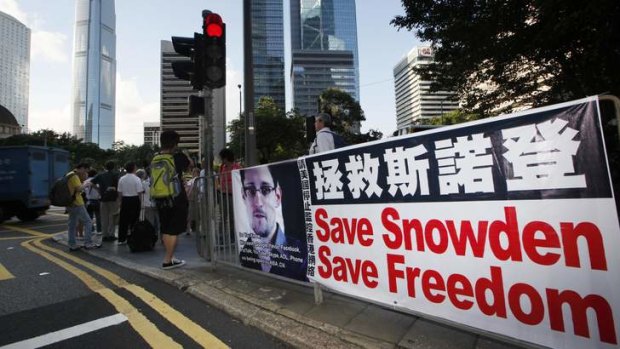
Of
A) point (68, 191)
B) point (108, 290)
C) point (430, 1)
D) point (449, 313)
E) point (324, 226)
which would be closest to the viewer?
point (449, 313)

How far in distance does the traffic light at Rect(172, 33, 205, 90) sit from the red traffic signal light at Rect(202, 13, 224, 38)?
0.13 metres

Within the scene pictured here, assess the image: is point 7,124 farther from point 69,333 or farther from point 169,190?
point 69,333

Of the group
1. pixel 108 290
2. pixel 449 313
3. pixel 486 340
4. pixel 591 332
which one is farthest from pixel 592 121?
pixel 108 290

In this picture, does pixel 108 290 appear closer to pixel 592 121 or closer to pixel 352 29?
pixel 592 121

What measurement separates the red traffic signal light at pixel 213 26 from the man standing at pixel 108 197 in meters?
4.26

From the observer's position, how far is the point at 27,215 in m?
13.6

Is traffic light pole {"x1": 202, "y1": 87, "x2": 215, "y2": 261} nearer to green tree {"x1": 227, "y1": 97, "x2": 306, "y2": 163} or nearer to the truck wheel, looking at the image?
the truck wheel

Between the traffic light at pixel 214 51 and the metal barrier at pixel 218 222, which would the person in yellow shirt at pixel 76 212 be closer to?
the metal barrier at pixel 218 222

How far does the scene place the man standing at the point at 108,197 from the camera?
25.2ft

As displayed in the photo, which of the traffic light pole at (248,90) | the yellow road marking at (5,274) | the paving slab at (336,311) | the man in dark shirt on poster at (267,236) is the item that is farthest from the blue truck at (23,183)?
the paving slab at (336,311)

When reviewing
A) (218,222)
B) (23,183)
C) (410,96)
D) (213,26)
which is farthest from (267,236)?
(410,96)

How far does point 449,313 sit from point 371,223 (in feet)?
2.65

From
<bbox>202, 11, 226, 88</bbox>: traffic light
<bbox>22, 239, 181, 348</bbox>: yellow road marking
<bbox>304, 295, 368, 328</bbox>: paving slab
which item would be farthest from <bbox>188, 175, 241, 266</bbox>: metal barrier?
<bbox>304, 295, 368, 328</bbox>: paving slab

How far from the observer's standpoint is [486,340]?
2443 mm
